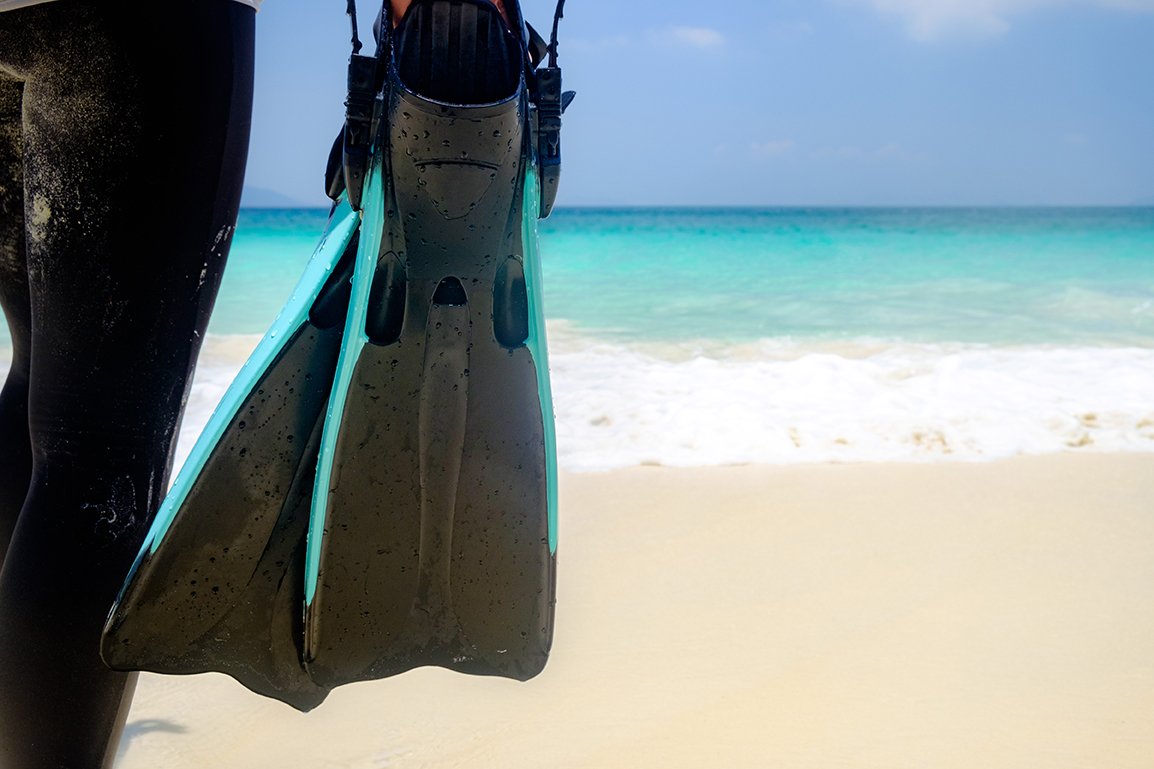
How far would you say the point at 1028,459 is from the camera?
93.5 inches

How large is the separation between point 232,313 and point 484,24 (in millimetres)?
7890

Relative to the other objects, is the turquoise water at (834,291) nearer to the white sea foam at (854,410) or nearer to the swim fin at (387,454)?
the white sea foam at (854,410)

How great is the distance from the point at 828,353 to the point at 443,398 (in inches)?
183

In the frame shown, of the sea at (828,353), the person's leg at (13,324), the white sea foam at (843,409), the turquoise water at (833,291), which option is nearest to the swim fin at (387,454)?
the person's leg at (13,324)

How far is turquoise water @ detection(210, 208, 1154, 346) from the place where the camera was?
21.5 feet

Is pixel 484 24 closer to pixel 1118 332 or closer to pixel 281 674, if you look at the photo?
pixel 281 674

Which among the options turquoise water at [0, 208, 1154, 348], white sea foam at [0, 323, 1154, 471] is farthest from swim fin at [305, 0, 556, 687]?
turquoise water at [0, 208, 1154, 348]

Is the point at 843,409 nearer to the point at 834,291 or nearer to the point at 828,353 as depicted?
the point at 828,353

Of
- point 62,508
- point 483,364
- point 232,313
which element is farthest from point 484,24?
point 232,313

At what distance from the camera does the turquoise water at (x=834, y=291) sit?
6.55 meters

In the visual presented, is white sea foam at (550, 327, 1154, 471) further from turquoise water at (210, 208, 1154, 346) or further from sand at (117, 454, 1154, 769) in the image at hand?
turquoise water at (210, 208, 1154, 346)

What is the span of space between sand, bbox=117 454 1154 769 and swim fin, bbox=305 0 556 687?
470 millimetres

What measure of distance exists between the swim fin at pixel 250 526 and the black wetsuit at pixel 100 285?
0.12ft

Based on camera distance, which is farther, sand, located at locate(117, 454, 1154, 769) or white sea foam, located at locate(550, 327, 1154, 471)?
white sea foam, located at locate(550, 327, 1154, 471)
